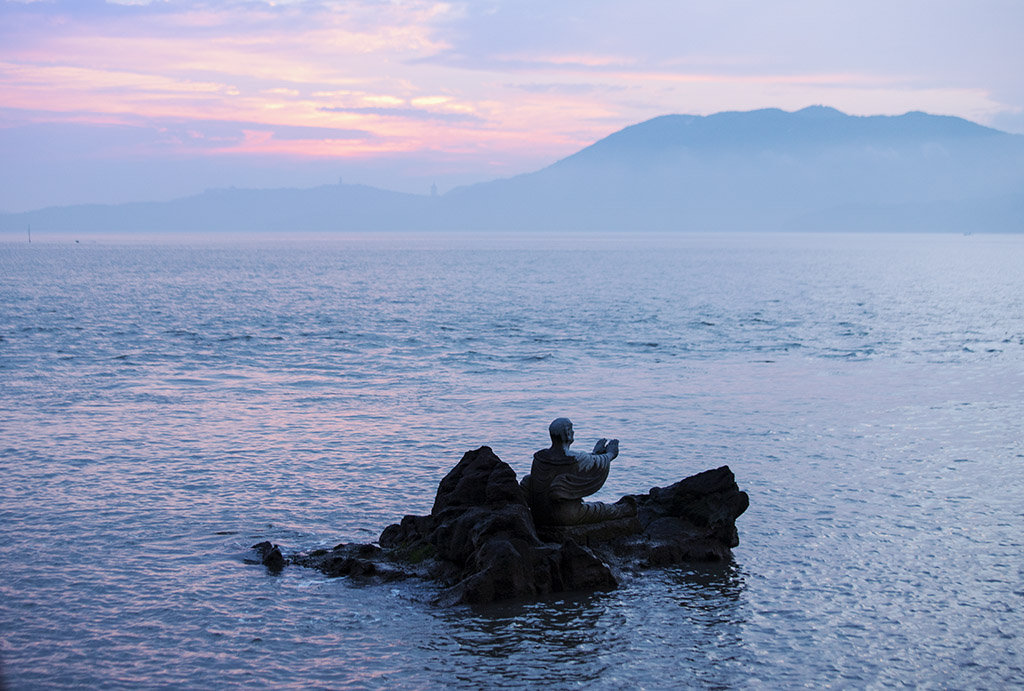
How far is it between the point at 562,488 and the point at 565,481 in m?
0.11

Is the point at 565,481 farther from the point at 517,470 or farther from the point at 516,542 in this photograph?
the point at 517,470

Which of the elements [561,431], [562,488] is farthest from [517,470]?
[561,431]

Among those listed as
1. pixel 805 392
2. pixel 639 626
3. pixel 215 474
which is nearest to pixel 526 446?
pixel 215 474

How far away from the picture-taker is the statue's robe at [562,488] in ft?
46.1

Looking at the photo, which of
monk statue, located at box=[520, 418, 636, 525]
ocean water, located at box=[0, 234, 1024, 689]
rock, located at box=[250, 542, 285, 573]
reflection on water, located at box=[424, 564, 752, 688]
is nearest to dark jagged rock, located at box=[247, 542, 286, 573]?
rock, located at box=[250, 542, 285, 573]

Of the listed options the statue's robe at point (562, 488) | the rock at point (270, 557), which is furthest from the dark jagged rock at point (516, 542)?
the statue's robe at point (562, 488)

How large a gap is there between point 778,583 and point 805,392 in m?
18.9

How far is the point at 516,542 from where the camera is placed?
13.2 metres

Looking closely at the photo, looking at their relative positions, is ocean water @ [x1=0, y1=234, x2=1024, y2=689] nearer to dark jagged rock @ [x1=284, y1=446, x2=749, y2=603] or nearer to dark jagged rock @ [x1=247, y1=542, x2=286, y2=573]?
dark jagged rock @ [x1=247, y1=542, x2=286, y2=573]

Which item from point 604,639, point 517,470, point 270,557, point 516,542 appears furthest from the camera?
point 517,470

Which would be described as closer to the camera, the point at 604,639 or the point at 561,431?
the point at 604,639

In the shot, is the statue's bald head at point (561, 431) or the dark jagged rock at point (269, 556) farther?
the dark jagged rock at point (269, 556)

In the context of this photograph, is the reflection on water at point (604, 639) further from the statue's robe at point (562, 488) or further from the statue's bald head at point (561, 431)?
the statue's bald head at point (561, 431)

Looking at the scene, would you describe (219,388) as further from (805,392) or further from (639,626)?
(639,626)
